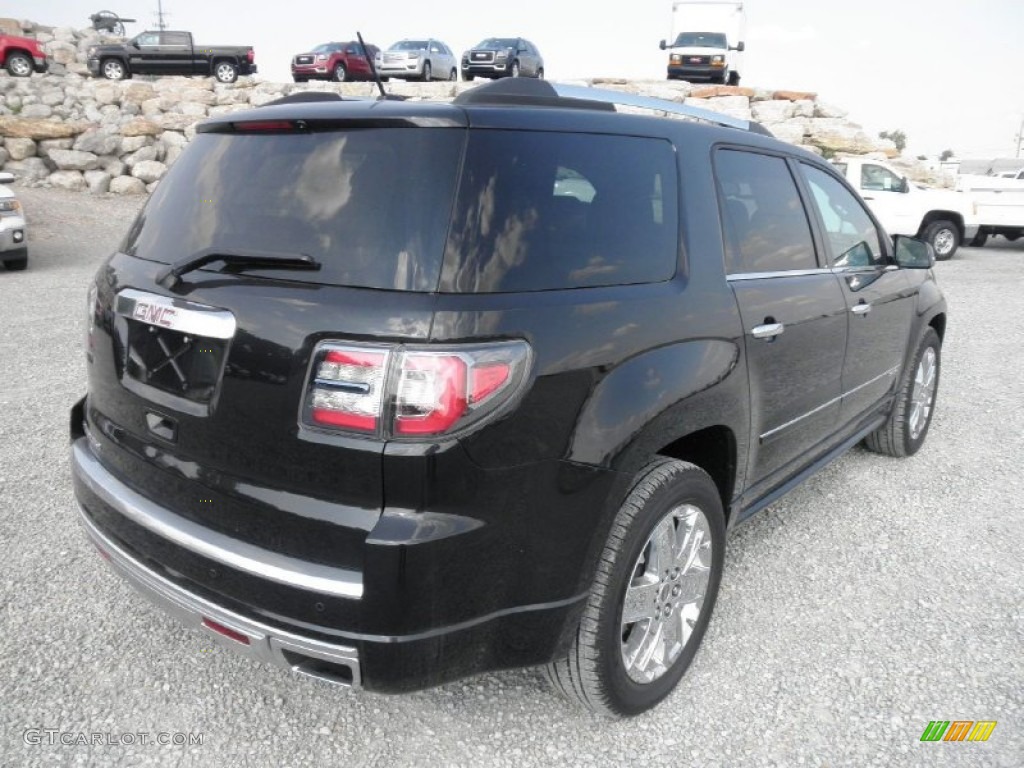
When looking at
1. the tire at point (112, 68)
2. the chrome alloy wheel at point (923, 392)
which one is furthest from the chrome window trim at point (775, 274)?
the tire at point (112, 68)

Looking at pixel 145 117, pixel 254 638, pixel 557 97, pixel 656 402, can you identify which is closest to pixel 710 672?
pixel 656 402

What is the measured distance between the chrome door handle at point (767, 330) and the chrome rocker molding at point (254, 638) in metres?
1.69

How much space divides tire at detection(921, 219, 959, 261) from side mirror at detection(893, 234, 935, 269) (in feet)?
43.4

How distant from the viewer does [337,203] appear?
6.38ft

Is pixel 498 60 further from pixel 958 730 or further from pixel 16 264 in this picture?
pixel 958 730

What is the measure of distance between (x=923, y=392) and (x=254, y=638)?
4.30 m

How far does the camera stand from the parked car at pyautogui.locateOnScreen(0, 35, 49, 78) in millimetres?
24656

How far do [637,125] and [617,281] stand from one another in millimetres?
578

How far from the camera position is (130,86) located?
70.3 feet

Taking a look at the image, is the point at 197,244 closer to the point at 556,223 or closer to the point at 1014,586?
the point at 556,223

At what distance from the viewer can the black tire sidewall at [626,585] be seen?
84.7 inches

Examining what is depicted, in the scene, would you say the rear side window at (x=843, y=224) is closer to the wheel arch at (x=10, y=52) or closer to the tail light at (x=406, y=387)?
the tail light at (x=406, y=387)

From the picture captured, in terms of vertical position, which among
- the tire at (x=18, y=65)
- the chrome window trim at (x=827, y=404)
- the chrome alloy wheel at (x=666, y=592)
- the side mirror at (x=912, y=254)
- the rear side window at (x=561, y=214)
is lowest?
the chrome alloy wheel at (x=666, y=592)

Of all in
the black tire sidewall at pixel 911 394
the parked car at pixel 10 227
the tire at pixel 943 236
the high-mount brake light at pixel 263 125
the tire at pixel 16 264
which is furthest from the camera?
the tire at pixel 943 236
